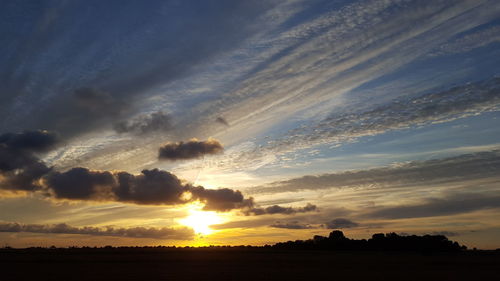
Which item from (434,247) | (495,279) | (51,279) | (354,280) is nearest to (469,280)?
(495,279)

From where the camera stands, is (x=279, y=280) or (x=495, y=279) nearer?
(x=279, y=280)

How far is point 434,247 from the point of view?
644 feet

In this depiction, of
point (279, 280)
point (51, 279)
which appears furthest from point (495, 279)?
point (51, 279)

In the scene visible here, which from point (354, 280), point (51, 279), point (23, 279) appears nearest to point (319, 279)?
point (354, 280)

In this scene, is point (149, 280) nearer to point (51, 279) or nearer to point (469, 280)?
point (51, 279)

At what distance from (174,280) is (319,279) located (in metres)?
19.9

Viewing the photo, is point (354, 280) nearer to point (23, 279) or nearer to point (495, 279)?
point (495, 279)

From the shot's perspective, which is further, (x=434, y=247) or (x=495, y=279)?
(x=434, y=247)

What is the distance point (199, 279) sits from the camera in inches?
2212

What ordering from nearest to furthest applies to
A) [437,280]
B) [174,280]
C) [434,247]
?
[174,280], [437,280], [434,247]

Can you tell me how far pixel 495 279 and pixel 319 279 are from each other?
2676cm

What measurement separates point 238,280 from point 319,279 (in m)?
11.6

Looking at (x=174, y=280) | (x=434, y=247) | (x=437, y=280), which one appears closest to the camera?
→ (x=174, y=280)

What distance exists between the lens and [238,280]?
55.3 metres
